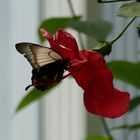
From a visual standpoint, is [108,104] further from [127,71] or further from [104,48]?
[127,71]

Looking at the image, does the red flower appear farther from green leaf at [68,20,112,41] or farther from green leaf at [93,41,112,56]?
green leaf at [68,20,112,41]

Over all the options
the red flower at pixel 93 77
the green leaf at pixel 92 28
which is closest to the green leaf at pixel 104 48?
the red flower at pixel 93 77

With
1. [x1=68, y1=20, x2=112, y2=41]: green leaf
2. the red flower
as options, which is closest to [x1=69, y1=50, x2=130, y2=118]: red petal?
the red flower

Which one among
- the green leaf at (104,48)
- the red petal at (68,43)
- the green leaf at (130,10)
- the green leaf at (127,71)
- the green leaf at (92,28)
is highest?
the green leaf at (130,10)

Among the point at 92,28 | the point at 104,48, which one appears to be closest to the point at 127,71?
the point at 92,28

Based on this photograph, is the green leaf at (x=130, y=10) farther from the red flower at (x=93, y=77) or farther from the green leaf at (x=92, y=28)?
the green leaf at (x=92, y=28)

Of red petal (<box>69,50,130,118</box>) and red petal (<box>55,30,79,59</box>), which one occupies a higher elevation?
red petal (<box>55,30,79,59</box>)
